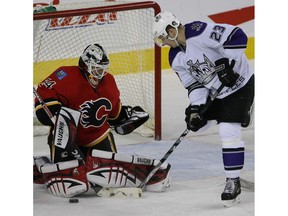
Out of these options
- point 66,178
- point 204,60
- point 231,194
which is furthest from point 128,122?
point 231,194

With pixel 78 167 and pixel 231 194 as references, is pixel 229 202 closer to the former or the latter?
pixel 231 194

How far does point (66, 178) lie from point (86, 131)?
13.3 inches

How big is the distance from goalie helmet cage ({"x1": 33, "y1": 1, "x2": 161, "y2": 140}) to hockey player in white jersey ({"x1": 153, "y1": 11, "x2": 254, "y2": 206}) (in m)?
1.32

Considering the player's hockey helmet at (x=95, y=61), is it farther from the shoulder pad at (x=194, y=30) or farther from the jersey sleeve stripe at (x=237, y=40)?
the jersey sleeve stripe at (x=237, y=40)

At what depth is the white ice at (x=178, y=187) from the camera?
379 cm

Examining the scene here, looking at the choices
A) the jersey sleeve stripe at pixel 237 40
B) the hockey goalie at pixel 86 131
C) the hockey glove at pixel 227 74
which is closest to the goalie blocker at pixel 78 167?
the hockey goalie at pixel 86 131

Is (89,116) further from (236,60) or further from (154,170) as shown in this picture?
(236,60)

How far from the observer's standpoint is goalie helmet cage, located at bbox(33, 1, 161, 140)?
5402 mm

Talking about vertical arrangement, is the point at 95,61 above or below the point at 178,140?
above

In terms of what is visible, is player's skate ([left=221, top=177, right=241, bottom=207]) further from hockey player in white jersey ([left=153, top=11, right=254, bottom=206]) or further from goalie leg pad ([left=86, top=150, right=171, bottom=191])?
goalie leg pad ([left=86, top=150, right=171, bottom=191])

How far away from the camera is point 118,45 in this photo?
5.98m

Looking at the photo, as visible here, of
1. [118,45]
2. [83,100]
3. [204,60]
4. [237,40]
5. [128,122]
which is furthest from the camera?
[118,45]

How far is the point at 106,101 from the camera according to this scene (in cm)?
433
